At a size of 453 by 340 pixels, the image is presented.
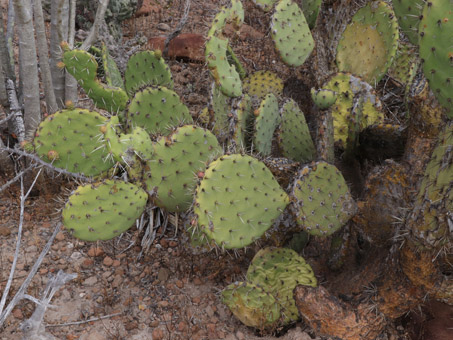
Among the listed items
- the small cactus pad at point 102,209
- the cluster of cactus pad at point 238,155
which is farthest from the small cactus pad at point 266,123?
the small cactus pad at point 102,209

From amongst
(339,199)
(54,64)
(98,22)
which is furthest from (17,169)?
(339,199)

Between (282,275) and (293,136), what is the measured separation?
0.91m

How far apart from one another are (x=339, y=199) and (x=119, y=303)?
4.50 ft

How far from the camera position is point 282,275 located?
96.7 inches

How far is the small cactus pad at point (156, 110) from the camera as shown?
271 cm

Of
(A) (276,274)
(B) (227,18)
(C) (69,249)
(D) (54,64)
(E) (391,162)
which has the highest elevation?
(B) (227,18)

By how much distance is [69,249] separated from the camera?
2.85 m

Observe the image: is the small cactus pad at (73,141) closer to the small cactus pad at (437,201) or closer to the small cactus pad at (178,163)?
the small cactus pad at (178,163)

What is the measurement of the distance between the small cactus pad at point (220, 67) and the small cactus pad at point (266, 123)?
184mm

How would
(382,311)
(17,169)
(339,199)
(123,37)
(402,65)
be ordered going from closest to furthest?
(382,311)
(339,199)
(17,169)
(402,65)
(123,37)

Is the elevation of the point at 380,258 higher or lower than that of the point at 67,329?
higher

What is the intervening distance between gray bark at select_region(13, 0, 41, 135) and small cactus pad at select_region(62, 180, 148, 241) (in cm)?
94

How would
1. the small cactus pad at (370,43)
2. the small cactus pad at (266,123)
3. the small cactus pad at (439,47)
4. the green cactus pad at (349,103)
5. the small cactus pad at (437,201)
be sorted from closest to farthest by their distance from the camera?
the small cactus pad at (439,47)
the small cactus pad at (437,201)
the small cactus pad at (266,123)
the green cactus pad at (349,103)
the small cactus pad at (370,43)

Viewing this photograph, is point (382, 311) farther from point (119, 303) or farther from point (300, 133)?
point (119, 303)
